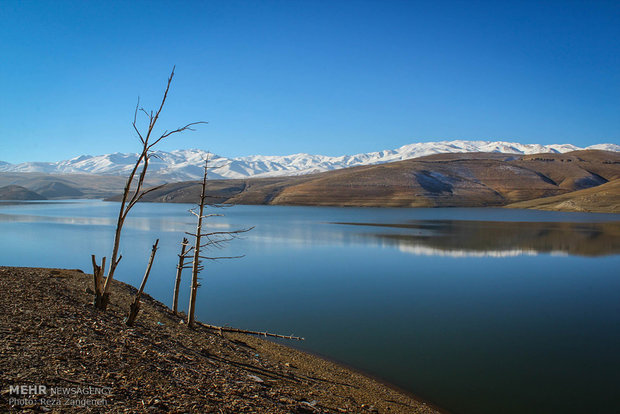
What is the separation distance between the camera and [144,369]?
26.7 feet

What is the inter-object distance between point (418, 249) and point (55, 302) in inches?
1356

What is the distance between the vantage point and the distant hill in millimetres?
148750

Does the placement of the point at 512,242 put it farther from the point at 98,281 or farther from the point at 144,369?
the point at 144,369

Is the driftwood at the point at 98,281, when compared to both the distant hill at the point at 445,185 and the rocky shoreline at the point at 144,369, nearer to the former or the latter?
the rocky shoreline at the point at 144,369

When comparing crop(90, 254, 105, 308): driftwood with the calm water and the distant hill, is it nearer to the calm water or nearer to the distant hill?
the calm water

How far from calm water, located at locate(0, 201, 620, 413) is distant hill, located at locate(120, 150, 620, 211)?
354 feet

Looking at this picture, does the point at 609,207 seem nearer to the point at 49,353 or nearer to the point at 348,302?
the point at 348,302

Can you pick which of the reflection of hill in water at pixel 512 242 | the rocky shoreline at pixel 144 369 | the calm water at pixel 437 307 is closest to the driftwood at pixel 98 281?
the rocky shoreline at pixel 144 369

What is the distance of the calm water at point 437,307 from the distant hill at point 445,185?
354ft

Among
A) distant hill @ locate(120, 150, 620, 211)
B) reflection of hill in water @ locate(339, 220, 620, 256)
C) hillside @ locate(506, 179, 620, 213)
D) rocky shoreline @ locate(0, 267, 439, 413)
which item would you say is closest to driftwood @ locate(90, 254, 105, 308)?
rocky shoreline @ locate(0, 267, 439, 413)

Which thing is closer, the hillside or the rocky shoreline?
the rocky shoreline

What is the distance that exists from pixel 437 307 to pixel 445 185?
14993 centimetres

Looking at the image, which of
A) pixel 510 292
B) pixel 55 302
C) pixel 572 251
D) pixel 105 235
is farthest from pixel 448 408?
pixel 105 235

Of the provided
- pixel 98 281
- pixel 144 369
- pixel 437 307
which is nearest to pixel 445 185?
pixel 437 307
